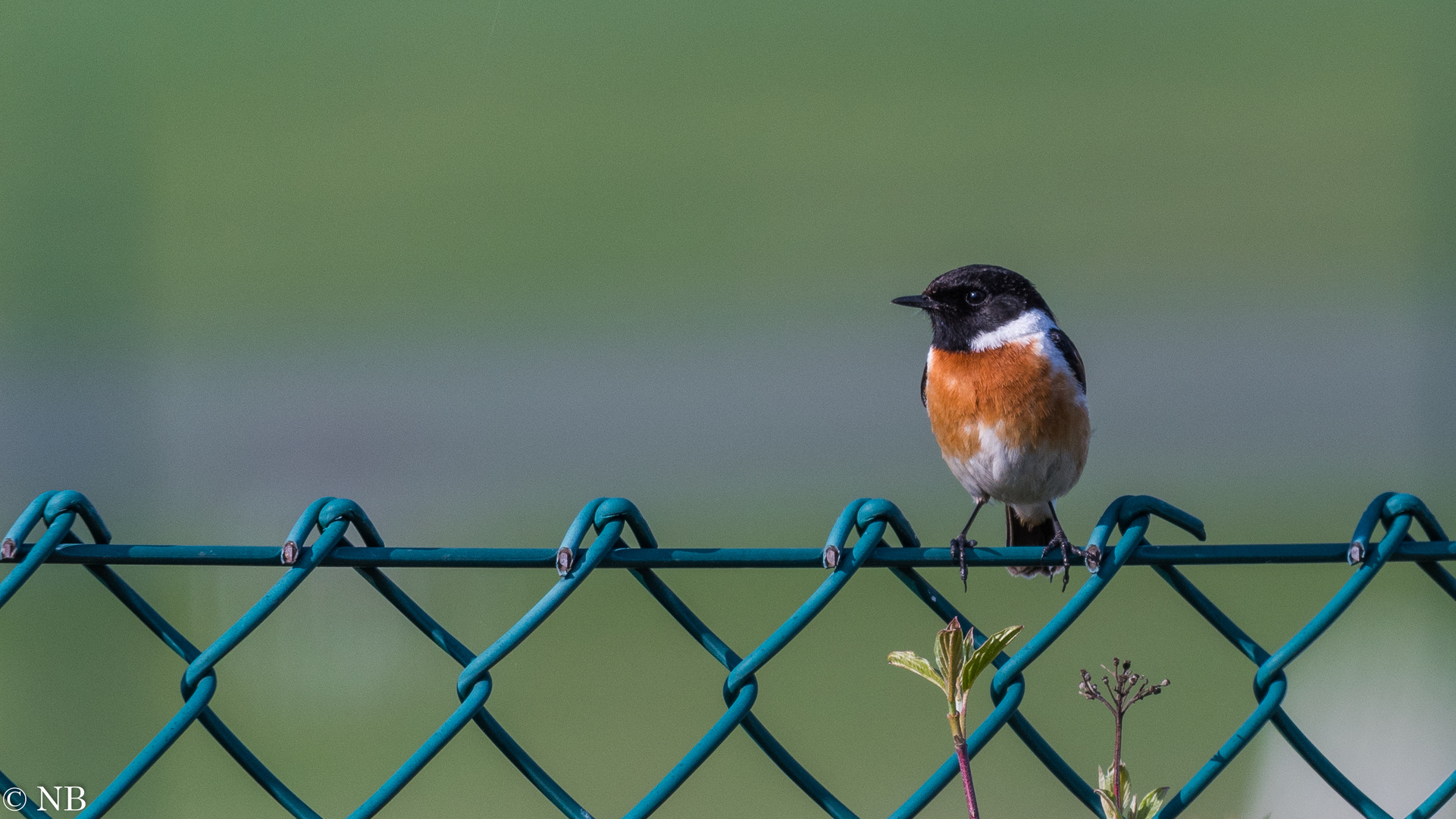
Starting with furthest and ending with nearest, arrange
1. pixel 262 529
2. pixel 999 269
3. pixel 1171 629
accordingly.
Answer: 1. pixel 262 529
2. pixel 1171 629
3. pixel 999 269

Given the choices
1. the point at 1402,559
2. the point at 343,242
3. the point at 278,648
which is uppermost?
the point at 343,242

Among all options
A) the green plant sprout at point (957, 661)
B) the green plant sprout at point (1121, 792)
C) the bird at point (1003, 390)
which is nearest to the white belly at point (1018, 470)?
the bird at point (1003, 390)

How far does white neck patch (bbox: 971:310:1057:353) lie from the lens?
2.88 m

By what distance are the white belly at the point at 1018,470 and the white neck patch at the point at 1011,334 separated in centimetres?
20

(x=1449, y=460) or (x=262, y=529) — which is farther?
(x=1449, y=460)

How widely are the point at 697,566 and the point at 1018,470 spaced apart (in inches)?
58.1

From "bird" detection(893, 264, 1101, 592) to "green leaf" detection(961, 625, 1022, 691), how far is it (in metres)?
1.29

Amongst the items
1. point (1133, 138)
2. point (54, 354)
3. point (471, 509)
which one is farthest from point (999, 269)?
point (54, 354)

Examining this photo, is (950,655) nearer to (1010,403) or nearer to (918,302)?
(1010,403)

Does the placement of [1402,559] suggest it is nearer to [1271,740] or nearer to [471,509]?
[1271,740]

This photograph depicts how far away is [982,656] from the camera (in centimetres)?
132

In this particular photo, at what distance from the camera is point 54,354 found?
8.48 metres

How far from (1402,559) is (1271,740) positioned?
3.06m

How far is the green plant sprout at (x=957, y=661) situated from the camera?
1.32 meters
